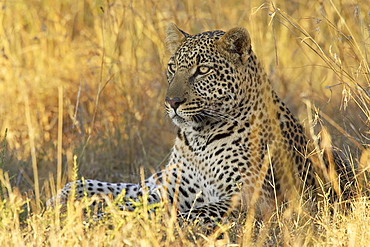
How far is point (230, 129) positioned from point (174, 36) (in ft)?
3.77

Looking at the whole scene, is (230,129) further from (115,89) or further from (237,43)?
(115,89)

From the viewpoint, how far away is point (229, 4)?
13.8 metres

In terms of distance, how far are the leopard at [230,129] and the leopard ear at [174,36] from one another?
6.8 inches

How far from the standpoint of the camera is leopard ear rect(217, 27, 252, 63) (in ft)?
21.2

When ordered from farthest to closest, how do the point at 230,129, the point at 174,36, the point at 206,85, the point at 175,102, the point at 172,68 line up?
1. the point at 174,36
2. the point at 172,68
3. the point at 230,129
4. the point at 206,85
5. the point at 175,102

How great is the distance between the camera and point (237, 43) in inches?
256

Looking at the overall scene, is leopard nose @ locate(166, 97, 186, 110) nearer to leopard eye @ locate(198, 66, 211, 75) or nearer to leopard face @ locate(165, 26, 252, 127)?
leopard face @ locate(165, 26, 252, 127)

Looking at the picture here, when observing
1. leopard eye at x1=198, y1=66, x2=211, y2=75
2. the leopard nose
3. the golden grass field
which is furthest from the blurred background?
the leopard nose

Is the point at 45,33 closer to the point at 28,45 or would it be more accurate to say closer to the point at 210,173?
the point at 28,45

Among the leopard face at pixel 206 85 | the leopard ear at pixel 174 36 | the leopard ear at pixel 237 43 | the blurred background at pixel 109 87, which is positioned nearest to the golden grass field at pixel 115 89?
the blurred background at pixel 109 87

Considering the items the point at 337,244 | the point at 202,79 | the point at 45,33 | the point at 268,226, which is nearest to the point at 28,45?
the point at 45,33

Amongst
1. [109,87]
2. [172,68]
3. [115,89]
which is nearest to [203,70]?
[172,68]

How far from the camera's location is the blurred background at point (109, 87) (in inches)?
328

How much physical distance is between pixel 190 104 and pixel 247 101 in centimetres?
55
